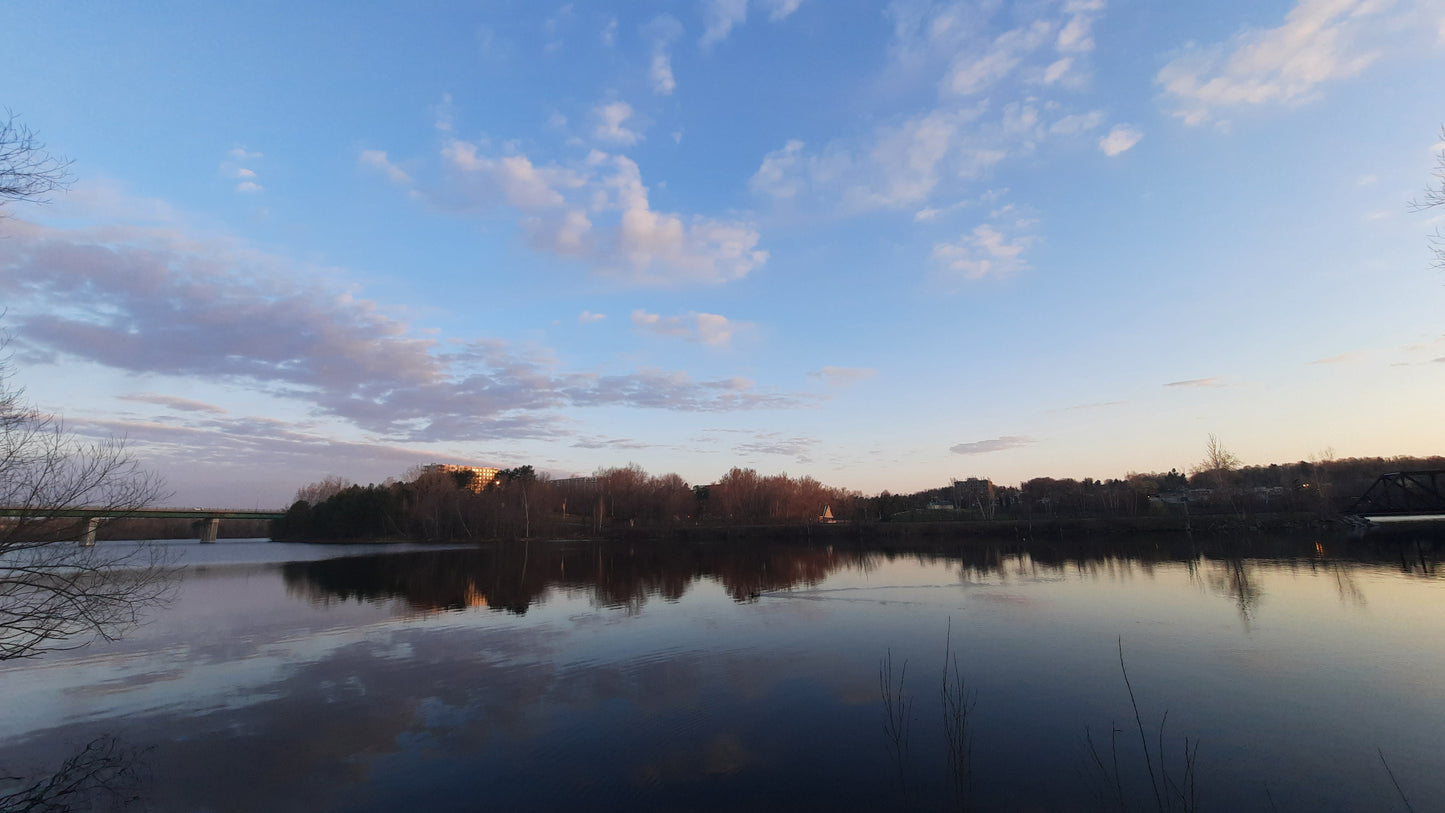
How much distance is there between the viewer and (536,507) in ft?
275

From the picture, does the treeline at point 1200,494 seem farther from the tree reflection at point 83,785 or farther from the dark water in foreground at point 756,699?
the tree reflection at point 83,785

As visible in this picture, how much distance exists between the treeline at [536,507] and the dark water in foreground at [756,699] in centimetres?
6007

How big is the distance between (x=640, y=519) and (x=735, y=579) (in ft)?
212

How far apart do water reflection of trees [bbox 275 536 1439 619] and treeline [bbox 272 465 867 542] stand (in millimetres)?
31174

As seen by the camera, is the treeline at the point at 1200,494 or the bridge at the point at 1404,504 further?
the treeline at the point at 1200,494

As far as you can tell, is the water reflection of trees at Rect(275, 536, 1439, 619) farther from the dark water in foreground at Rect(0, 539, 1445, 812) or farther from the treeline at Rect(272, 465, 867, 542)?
the treeline at Rect(272, 465, 867, 542)

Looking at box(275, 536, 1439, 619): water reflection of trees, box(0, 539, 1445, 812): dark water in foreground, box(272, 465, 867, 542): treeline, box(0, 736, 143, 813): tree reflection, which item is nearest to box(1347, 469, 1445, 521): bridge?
box(275, 536, 1439, 619): water reflection of trees

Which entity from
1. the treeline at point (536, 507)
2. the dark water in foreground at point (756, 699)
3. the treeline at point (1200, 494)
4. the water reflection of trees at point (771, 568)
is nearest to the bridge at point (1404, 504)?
the treeline at point (1200, 494)

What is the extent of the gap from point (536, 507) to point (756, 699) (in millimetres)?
78156

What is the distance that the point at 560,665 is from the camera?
13891 millimetres

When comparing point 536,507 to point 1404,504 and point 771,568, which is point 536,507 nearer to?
point 771,568

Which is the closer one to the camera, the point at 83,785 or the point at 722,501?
the point at 83,785

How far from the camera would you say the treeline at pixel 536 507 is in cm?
8200

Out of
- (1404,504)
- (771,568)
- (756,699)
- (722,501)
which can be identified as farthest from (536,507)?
(1404,504)
